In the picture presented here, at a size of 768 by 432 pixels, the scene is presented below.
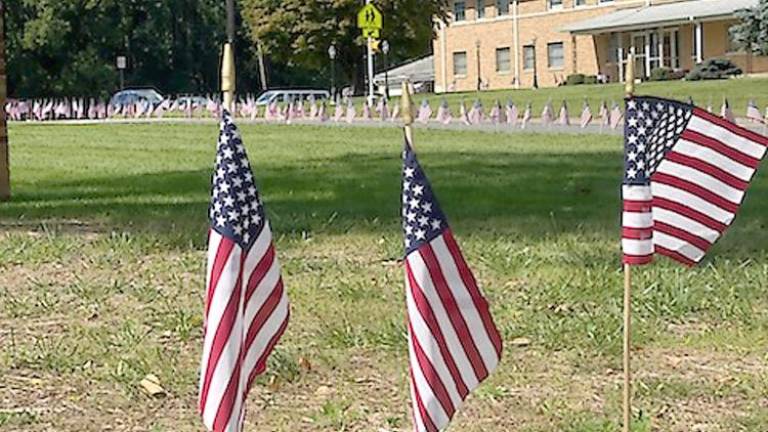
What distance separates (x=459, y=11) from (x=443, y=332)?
66476 millimetres

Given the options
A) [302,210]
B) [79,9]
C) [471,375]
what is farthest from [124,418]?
[79,9]

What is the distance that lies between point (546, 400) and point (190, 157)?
48.8 ft

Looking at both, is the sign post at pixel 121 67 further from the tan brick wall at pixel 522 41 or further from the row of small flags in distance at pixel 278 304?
the row of small flags in distance at pixel 278 304

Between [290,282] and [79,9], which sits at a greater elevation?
[79,9]

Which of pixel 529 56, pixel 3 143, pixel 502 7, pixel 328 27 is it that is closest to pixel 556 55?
pixel 529 56

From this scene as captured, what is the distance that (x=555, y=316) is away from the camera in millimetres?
6609

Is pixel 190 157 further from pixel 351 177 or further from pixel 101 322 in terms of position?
pixel 101 322

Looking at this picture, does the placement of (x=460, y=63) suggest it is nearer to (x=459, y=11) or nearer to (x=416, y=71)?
(x=459, y=11)

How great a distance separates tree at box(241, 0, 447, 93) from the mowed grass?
41958 mm

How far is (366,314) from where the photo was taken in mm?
6750

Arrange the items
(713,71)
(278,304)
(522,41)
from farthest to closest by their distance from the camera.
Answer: (522,41) < (713,71) < (278,304)

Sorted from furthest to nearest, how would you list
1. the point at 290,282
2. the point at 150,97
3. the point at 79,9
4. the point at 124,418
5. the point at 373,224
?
the point at 79,9 → the point at 150,97 → the point at 373,224 → the point at 290,282 → the point at 124,418

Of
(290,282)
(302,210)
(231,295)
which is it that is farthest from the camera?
(302,210)

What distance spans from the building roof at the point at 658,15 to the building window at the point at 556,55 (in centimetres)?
154
